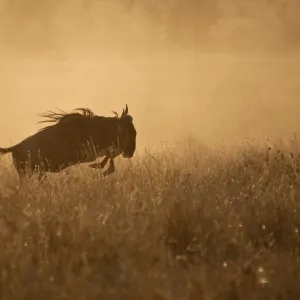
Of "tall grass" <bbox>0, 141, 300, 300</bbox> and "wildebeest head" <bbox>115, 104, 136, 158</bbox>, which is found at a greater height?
"wildebeest head" <bbox>115, 104, 136, 158</bbox>

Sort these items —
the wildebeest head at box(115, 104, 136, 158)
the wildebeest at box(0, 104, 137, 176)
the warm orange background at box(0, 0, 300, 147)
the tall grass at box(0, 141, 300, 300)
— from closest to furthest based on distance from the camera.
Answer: the tall grass at box(0, 141, 300, 300) → the wildebeest at box(0, 104, 137, 176) → the wildebeest head at box(115, 104, 136, 158) → the warm orange background at box(0, 0, 300, 147)

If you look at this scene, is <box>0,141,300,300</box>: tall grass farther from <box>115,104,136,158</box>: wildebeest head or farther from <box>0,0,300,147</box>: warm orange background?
<box>0,0,300,147</box>: warm orange background

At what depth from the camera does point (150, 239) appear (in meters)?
4.78

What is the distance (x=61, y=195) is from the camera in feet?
19.1

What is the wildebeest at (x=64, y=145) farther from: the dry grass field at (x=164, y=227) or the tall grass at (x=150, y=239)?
the tall grass at (x=150, y=239)

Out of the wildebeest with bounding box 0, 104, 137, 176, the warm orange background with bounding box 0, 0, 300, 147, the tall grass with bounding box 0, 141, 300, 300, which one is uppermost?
the warm orange background with bounding box 0, 0, 300, 147

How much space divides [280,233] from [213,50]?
5913 cm

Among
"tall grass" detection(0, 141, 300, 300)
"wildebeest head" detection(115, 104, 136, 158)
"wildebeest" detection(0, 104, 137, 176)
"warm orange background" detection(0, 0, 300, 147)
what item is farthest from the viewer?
"warm orange background" detection(0, 0, 300, 147)

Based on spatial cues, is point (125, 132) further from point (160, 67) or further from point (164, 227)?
point (160, 67)

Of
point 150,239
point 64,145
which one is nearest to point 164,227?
point 150,239

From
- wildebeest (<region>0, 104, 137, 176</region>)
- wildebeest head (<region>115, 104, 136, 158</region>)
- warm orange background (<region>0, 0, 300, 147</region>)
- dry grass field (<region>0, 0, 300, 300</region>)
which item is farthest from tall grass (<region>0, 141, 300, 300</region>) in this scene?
warm orange background (<region>0, 0, 300, 147</region>)

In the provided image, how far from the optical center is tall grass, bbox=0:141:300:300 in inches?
157

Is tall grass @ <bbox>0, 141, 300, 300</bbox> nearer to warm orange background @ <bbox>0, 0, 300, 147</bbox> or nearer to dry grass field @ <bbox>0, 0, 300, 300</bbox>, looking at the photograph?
dry grass field @ <bbox>0, 0, 300, 300</bbox>

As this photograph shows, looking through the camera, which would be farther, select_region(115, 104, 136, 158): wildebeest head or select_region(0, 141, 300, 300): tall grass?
select_region(115, 104, 136, 158): wildebeest head
